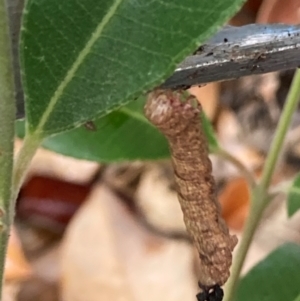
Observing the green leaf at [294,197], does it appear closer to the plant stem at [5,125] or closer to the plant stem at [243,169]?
the plant stem at [243,169]

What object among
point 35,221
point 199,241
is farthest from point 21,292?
point 199,241

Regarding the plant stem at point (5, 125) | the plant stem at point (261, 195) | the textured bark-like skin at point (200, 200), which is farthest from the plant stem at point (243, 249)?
the plant stem at point (5, 125)

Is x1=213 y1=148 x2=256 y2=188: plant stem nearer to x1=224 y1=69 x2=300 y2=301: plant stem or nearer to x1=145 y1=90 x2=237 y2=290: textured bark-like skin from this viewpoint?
x1=224 y1=69 x2=300 y2=301: plant stem

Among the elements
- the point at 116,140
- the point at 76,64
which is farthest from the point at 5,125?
the point at 116,140

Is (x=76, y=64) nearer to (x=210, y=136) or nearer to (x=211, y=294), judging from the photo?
(x=211, y=294)

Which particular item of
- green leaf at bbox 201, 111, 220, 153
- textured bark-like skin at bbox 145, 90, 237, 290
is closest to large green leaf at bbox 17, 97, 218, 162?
green leaf at bbox 201, 111, 220, 153

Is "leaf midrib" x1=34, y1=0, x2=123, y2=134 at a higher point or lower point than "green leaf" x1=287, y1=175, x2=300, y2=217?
higher
